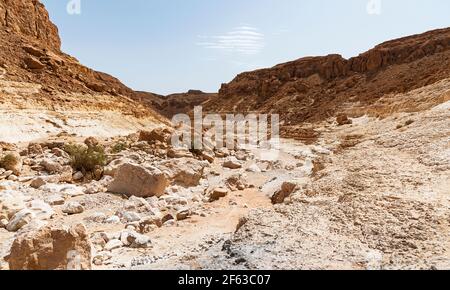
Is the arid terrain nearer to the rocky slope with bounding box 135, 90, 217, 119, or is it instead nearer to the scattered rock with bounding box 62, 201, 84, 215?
the scattered rock with bounding box 62, 201, 84, 215

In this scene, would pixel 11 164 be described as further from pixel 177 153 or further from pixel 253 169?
pixel 253 169

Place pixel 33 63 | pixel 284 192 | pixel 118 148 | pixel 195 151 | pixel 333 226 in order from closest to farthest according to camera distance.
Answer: pixel 333 226 → pixel 284 192 → pixel 118 148 → pixel 195 151 → pixel 33 63

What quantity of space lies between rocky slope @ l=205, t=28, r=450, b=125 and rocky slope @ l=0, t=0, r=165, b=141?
15826mm

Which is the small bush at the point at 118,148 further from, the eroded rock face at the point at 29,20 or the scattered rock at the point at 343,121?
the scattered rock at the point at 343,121

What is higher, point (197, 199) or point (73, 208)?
point (73, 208)

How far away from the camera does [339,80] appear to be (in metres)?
37.7

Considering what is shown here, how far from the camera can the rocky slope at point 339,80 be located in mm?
27078

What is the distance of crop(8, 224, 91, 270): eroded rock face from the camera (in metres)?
3.04

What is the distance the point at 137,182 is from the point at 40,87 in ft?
41.2

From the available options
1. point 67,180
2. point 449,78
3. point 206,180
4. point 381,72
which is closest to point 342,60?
point 381,72

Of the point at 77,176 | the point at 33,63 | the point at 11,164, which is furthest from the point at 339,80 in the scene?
the point at 11,164

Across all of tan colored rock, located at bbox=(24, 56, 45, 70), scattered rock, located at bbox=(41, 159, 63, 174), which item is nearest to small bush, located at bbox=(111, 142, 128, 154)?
scattered rock, located at bbox=(41, 159, 63, 174)

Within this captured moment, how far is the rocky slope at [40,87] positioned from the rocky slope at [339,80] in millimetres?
15826
